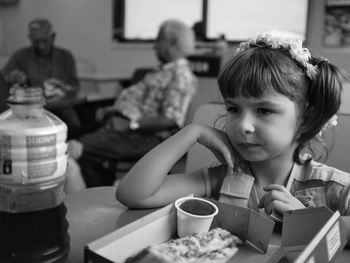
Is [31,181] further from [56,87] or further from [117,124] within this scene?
[56,87]

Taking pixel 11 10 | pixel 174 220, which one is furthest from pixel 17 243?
pixel 11 10

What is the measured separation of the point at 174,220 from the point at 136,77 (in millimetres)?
2779

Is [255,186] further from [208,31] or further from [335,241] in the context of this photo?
[208,31]

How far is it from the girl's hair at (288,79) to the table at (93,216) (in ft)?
1.15

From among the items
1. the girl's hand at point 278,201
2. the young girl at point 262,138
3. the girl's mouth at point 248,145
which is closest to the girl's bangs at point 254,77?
the young girl at point 262,138

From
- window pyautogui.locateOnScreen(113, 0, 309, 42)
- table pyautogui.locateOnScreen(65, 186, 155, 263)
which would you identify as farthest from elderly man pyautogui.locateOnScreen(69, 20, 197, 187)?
table pyautogui.locateOnScreen(65, 186, 155, 263)

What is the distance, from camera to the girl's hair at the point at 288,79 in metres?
0.97

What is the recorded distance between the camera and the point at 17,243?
74 cm

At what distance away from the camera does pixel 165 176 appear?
1033 mm

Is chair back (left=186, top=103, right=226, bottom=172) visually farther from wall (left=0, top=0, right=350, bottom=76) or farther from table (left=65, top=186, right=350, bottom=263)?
wall (left=0, top=0, right=350, bottom=76)

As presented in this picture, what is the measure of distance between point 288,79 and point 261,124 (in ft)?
0.44

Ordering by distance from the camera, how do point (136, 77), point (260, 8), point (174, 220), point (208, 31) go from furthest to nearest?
point (208, 31) → point (260, 8) → point (136, 77) → point (174, 220)

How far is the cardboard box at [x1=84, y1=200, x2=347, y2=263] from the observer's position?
1.98ft

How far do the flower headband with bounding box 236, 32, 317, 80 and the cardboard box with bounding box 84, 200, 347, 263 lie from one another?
1.36 feet
